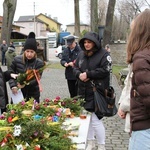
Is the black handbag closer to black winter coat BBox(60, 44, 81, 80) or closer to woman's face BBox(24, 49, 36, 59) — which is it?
woman's face BBox(24, 49, 36, 59)

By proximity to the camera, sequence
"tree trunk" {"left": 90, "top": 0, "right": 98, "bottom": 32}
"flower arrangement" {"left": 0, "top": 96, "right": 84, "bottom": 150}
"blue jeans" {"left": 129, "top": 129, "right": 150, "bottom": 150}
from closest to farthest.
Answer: "blue jeans" {"left": 129, "top": 129, "right": 150, "bottom": 150}
"flower arrangement" {"left": 0, "top": 96, "right": 84, "bottom": 150}
"tree trunk" {"left": 90, "top": 0, "right": 98, "bottom": 32}

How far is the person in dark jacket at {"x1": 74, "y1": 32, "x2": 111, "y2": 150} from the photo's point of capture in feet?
14.4

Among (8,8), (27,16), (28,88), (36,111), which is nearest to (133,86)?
(36,111)

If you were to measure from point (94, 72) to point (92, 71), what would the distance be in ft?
0.11

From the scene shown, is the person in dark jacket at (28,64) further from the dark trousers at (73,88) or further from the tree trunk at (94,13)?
the tree trunk at (94,13)

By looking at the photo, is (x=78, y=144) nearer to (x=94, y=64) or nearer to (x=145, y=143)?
(x=145, y=143)

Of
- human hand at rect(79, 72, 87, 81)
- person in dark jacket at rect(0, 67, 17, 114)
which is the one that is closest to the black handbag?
human hand at rect(79, 72, 87, 81)

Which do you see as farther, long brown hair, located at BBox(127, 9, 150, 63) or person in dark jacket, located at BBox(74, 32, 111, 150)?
person in dark jacket, located at BBox(74, 32, 111, 150)

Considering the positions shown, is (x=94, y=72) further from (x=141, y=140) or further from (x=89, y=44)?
(x=141, y=140)

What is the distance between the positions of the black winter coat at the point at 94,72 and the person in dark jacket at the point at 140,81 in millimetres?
1863

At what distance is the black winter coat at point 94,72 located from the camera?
14.4 ft

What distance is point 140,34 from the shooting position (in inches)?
95.4

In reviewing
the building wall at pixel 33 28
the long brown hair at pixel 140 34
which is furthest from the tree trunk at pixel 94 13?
the building wall at pixel 33 28

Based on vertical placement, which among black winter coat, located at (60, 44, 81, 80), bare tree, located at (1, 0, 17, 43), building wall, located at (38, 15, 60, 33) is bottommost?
black winter coat, located at (60, 44, 81, 80)
